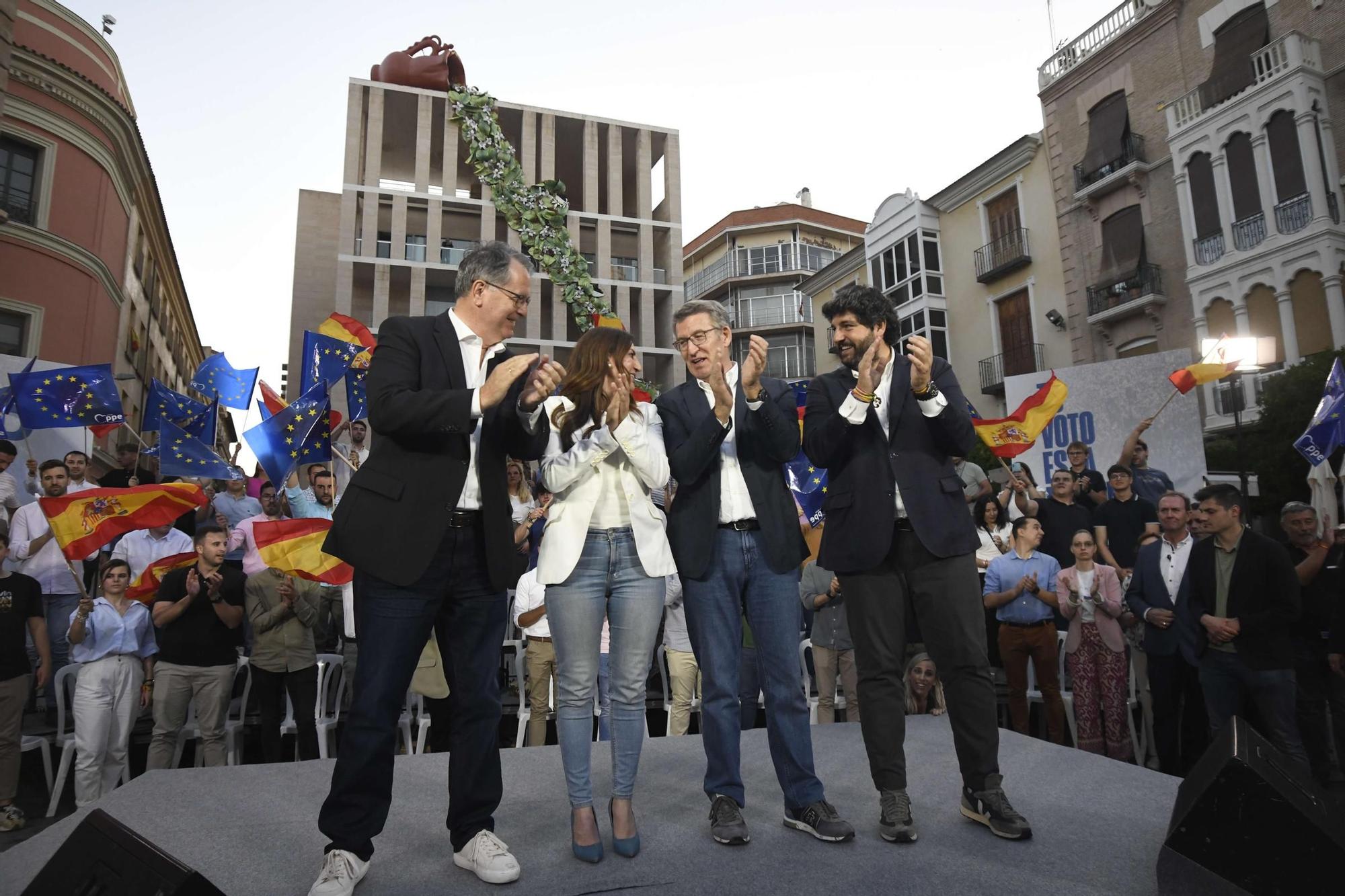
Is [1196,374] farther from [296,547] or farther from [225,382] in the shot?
[225,382]

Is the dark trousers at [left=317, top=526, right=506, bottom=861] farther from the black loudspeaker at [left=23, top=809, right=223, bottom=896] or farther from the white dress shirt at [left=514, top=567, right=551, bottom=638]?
the white dress shirt at [left=514, top=567, right=551, bottom=638]

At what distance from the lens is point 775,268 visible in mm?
41062

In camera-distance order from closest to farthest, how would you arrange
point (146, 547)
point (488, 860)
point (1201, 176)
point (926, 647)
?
point (488, 860), point (926, 647), point (146, 547), point (1201, 176)

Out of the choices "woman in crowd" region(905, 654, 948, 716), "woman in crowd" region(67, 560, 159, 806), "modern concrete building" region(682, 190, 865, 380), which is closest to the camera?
"woman in crowd" region(67, 560, 159, 806)

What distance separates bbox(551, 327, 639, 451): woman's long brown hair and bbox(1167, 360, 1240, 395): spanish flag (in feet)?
25.6

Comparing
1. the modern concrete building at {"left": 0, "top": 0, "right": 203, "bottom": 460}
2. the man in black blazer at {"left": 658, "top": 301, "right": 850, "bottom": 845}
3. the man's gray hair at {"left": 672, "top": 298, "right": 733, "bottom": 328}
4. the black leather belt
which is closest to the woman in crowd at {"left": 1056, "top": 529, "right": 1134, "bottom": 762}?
the man in black blazer at {"left": 658, "top": 301, "right": 850, "bottom": 845}

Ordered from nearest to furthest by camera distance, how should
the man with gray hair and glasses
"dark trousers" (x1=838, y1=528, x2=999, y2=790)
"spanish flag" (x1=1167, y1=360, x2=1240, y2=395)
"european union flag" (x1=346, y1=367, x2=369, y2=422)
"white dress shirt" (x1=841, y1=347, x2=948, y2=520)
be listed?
"dark trousers" (x1=838, y1=528, x2=999, y2=790) < "white dress shirt" (x1=841, y1=347, x2=948, y2=520) < the man with gray hair and glasses < "spanish flag" (x1=1167, y1=360, x2=1240, y2=395) < "european union flag" (x1=346, y1=367, x2=369, y2=422)

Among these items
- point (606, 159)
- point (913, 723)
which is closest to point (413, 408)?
point (913, 723)

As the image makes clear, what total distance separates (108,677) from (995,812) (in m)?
5.60

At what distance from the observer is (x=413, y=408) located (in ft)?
8.02

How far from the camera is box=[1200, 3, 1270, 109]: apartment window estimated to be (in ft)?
57.6

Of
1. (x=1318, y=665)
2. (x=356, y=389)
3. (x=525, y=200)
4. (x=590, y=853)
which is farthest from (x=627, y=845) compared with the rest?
(x=356, y=389)

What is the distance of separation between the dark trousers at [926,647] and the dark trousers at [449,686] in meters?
1.37

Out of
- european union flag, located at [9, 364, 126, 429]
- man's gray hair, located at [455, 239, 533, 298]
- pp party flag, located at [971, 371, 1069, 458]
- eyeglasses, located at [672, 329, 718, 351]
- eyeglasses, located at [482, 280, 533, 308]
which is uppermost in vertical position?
european union flag, located at [9, 364, 126, 429]
